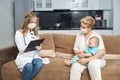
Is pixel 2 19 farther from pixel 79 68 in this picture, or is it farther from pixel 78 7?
pixel 79 68

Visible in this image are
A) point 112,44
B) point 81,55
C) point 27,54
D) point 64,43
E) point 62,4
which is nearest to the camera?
point 81,55

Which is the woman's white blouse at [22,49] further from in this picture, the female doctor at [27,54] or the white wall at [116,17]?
the white wall at [116,17]

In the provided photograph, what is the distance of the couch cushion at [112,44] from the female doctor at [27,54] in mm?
990

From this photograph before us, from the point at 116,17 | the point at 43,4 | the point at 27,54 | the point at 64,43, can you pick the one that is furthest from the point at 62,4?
the point at 27,54

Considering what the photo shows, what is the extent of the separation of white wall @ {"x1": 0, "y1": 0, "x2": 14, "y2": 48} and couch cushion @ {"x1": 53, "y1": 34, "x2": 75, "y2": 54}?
212 cm

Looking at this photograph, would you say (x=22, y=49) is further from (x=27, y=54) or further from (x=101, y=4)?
(x=101, y=4)

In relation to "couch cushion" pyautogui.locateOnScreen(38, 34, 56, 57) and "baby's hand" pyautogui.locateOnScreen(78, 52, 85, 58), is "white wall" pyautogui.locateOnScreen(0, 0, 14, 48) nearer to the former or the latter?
"couch cushion" pyautogui.locateOnScreen(38, 34, 56, 57)

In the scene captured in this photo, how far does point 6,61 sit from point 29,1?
2.90 m

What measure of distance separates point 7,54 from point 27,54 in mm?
424

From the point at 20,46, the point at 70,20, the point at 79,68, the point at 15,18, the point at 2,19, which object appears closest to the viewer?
the point at 79,68

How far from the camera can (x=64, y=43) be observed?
354 cm

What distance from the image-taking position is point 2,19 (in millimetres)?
5395

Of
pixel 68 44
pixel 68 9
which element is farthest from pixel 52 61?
pixel 68 9

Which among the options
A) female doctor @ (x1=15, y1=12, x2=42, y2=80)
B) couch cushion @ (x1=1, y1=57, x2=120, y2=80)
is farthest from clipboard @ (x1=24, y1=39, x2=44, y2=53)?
couch cushion @ (x1=1, y1=57, x2=120, y2=80)
